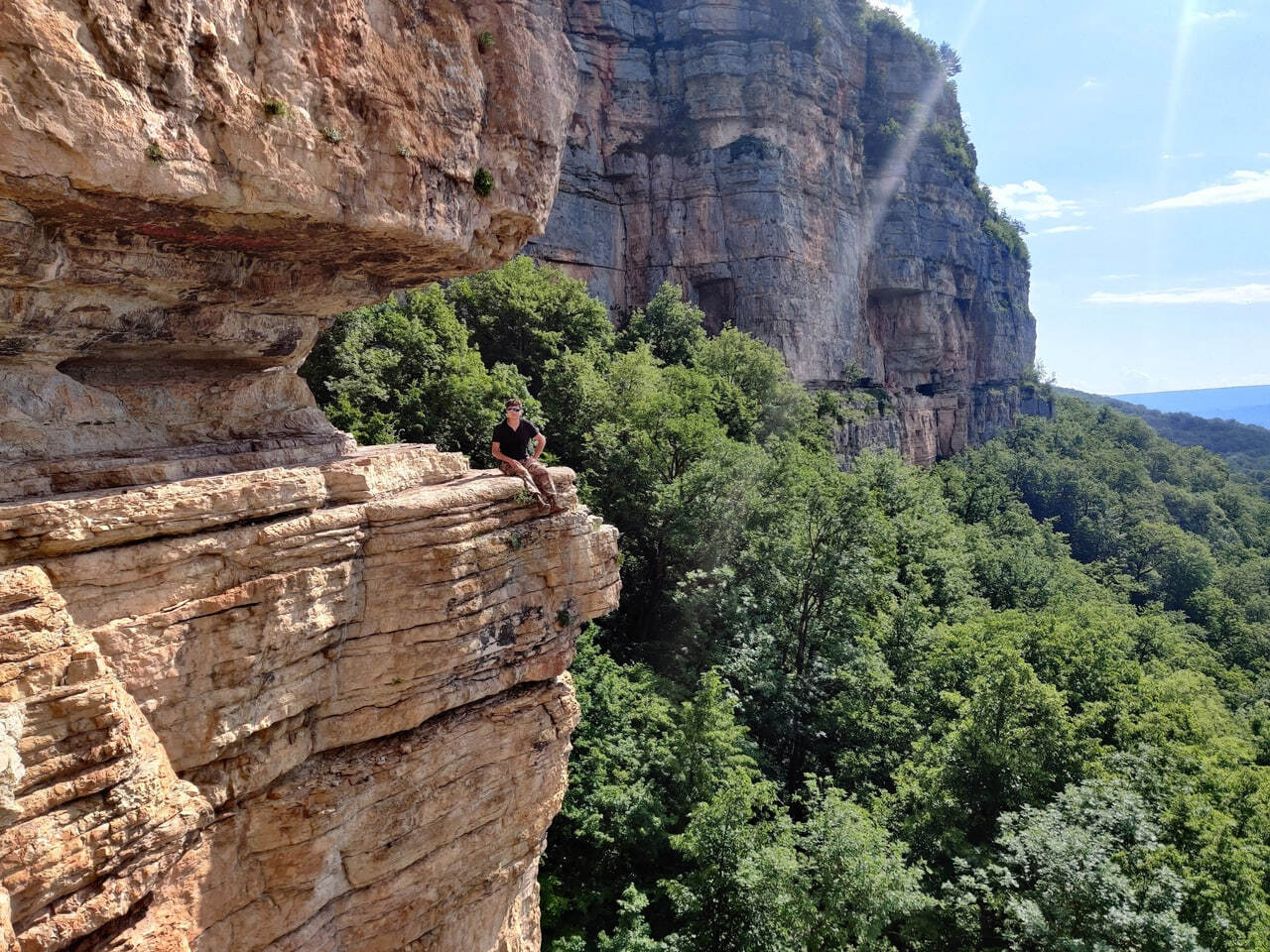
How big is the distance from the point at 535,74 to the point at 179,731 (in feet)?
27.5

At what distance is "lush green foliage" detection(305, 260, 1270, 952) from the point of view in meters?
12.1

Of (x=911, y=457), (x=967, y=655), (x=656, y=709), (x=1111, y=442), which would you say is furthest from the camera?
(x=1111, y=442)

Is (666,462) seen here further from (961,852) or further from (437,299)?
(961,852)

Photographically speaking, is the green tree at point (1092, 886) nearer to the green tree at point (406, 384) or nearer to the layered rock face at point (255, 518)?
the layered rock face at point (255, 518)

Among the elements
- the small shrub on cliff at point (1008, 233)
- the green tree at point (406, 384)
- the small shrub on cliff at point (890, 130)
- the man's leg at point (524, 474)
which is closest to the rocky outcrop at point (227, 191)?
the man's leg at point (524, 474)

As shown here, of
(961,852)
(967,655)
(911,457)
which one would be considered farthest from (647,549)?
(911,457)

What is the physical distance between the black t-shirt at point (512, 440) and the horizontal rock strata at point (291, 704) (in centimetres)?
61

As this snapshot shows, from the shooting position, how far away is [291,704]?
7.05 m

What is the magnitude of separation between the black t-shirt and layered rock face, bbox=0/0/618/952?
687 mm

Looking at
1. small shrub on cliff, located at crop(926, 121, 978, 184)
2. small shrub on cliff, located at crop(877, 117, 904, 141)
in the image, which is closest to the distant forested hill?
small shrub on cliff, located at crop(926, 121, 978, 184)

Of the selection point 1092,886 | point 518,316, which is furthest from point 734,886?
point 518,316

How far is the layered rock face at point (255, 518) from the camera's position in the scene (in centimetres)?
507

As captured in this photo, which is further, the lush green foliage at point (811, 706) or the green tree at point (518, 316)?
the green tree at point (518, 316)

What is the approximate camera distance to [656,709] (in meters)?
15.8
